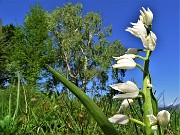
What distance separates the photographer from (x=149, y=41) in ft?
4.04

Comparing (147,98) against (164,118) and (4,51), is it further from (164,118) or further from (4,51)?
(4,51)

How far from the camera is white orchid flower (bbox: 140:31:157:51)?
1230 millimetres

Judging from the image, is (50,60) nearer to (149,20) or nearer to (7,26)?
(7,26)

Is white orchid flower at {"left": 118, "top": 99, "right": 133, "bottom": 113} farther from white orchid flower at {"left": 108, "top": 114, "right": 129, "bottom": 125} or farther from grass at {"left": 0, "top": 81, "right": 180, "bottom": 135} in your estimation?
grass at {"left": 0, "top": 81, "right": 180, "bottom": 135}

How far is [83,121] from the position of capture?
2.79m

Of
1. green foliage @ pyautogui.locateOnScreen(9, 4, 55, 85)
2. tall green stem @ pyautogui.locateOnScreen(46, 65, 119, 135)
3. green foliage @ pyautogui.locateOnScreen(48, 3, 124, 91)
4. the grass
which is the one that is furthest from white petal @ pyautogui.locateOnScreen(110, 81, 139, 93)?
green foliage @ pyautogui.locateOnScreen(48, 3, 124, 91)

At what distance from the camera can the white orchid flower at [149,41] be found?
48.4 inches

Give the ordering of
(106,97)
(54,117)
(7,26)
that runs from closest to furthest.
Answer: (54,117) → (106,97) → (7,26)

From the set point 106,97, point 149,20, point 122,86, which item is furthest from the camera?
point 106,97

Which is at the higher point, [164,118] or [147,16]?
[147,16]

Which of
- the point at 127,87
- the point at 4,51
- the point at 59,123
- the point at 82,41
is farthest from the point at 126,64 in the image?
the point at 82,41

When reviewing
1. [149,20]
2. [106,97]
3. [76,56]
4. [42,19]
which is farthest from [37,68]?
[149,20]

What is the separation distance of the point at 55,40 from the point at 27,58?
39.7 feet

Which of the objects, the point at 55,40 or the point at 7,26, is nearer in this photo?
the point at 7,26
